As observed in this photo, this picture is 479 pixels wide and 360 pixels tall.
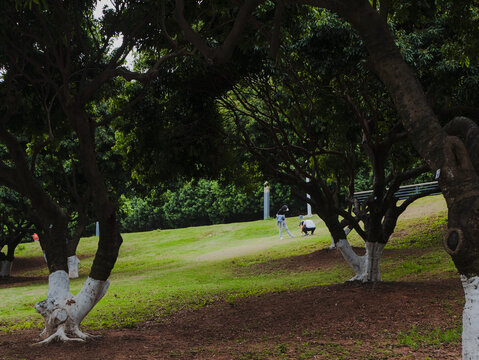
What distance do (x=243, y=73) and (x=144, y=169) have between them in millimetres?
3863

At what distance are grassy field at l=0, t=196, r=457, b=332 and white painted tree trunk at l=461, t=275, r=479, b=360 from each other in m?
7.50

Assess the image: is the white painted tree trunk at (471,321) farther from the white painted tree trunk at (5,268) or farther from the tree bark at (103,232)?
the white painted tree trunk at (5,268)

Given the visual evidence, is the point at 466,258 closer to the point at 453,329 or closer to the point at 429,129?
the point at 429,129

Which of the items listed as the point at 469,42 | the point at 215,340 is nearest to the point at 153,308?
the point at 215,340

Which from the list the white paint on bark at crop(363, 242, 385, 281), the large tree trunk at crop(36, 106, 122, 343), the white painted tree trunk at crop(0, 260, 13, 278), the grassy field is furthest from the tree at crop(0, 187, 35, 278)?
the white paint on bark at crop(363, 242, 385, 281)

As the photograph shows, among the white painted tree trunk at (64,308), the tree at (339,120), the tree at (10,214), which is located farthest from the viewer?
the tree at (10,214)

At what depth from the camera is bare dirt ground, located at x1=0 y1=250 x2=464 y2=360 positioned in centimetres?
665

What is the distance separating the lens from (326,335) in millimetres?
7859

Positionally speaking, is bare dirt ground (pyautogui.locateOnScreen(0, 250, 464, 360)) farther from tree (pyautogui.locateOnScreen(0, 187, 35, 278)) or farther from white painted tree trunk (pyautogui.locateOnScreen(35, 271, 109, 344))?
tree (pyautogui.locateOnScreen(0, 187, 35, 278))

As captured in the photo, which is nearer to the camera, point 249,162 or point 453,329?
point 453,329

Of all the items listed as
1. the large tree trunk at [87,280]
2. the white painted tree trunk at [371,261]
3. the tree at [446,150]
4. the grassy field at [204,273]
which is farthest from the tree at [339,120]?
the tree at [446,150]

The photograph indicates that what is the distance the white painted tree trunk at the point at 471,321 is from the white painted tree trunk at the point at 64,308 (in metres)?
5.63

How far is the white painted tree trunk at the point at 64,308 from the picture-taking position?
24.5 feet

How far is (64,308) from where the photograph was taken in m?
7.52
